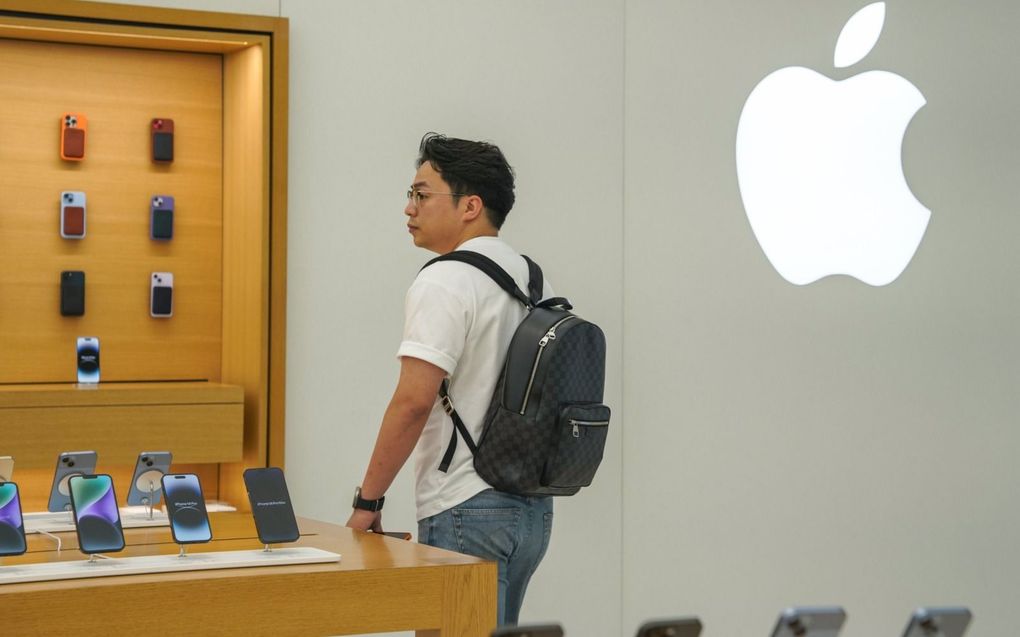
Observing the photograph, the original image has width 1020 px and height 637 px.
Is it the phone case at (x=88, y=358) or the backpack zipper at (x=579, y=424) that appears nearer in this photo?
the backpack zipper at (x=579, y=424)

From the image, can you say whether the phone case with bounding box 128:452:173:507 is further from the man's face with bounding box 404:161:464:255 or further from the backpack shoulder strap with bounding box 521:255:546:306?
the backpack shoulder strap with bounding box 521:255:546:306

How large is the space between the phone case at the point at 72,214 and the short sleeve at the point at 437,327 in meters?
1.72

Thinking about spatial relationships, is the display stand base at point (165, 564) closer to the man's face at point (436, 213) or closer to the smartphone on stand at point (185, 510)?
the smartphone on stand at point (185, 510)

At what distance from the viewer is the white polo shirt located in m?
2.79

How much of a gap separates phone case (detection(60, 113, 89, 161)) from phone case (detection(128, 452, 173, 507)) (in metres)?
1.56

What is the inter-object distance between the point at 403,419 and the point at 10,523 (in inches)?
33.8

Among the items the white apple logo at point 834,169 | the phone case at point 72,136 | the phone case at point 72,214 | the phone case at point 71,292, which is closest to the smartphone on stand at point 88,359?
the phone case at point 71,292

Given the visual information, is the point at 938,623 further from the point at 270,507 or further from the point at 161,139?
the point at 161,139

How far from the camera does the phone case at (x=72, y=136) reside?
4.09 m

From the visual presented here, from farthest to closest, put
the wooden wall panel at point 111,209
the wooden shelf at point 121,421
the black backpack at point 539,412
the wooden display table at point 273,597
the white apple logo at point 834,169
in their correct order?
the white apple logo at point 834,169, the wooden wall panel at point 111,209, the wooden shelf at point 121,421, the black backpack at point 539,412, the wooden display table at point 273,597

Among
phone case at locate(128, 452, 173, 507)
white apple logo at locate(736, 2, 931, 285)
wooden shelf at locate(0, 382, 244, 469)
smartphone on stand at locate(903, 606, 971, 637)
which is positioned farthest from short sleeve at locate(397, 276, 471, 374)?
white apple logo at locate(736, 2, 931, 285)

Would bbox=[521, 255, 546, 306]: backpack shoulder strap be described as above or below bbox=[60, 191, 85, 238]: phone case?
below

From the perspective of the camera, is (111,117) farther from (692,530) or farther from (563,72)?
(692,530)

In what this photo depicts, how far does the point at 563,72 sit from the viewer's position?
15.0ft
